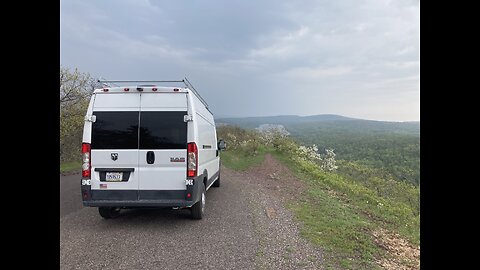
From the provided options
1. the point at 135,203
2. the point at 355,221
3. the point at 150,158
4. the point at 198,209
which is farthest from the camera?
the point at 355,221

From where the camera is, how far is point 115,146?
6.36m

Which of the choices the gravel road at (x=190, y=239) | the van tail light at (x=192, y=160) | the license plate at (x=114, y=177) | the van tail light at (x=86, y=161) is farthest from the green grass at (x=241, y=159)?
the van tail light at (x=86, y=161)

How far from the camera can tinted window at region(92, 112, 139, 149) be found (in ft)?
20.9

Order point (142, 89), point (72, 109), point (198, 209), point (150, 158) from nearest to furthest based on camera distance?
point (150, 158), point (142, 89), point (198, 209), point (72, 109)

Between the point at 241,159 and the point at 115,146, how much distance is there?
50.2ft

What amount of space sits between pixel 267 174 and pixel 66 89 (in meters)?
11.7

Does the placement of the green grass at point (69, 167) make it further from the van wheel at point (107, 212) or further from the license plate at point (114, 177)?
the license plate at point (114, 177)

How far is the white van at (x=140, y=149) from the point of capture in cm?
626

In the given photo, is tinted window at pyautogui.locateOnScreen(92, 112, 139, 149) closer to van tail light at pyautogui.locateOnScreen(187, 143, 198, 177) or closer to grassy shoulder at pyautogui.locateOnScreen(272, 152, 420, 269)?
van tail light at pyautogui.locateOnScreen(187, 143, 198, 177)

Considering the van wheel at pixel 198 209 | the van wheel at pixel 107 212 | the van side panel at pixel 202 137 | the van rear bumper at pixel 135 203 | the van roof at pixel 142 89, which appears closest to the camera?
the van rear bumper at pixel 135 203

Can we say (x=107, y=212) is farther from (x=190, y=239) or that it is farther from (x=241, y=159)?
(x=241, y=159)

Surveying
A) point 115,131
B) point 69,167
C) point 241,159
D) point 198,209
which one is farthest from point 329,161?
point 115,131
